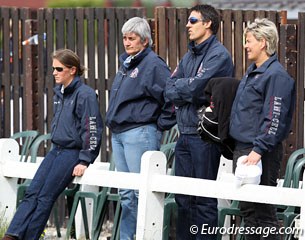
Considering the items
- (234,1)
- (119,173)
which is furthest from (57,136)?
(234,1)

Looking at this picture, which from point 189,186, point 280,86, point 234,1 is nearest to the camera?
point 280,86

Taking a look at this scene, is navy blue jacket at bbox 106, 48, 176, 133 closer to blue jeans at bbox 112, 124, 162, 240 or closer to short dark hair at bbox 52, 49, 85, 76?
blue jeans at bbox 112, 124, 162, 240

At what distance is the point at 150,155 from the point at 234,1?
19.1 meters

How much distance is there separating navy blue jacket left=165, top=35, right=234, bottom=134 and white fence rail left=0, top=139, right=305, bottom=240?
1.19 feet

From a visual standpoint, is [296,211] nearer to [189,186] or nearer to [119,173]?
[189,186]

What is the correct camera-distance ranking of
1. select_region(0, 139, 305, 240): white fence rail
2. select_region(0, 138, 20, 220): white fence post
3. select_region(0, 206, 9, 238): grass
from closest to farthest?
1. select_region(0, 139, 305, 240): white fence rail
2. select_region(0, 206, 9, 238): grass
3. select_region(0, 138, 20, 220): white fence post

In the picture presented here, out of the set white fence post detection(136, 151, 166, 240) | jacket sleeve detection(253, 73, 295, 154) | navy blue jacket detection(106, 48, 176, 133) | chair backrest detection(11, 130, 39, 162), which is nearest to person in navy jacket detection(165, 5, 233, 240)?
white fence post detection(136, 151, 166, 240)

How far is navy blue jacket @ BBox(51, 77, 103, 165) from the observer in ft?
27.2

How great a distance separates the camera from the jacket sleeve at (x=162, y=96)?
8.27 meters

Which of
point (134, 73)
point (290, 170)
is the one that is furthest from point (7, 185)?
point (290, 170)

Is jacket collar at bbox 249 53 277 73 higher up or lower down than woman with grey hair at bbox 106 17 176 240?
higher up

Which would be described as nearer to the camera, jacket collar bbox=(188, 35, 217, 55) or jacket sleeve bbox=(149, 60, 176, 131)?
jacket collar bbox=(188, 35, 217, 55)

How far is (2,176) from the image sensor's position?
8.90 meters

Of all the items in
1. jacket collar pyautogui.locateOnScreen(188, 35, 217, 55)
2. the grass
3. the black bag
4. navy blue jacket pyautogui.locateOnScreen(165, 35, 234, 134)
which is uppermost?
jacket collar pyautogui.locateOnScreen(188, 35, 217, 55)
